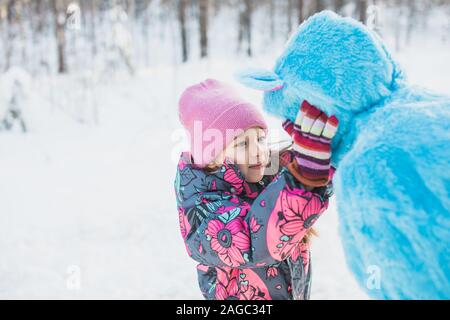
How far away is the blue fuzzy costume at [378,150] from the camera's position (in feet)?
2.13

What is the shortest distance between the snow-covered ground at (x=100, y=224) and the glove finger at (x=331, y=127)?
1060 millimetres

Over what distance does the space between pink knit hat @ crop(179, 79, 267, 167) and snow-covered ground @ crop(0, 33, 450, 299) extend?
628mm

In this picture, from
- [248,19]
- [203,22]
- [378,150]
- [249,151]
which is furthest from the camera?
[248,19]

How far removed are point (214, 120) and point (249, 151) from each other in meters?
0.13

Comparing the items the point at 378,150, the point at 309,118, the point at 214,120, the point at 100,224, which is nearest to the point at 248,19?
the point at 100,224

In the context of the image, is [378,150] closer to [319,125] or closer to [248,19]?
[319,125]

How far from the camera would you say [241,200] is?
1209 millimetres

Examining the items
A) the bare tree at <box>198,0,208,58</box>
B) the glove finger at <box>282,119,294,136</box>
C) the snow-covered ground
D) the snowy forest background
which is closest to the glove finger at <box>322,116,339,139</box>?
the glove finger at <box>282,119,294,136</box>

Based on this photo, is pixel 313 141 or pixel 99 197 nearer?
pixel 313 141

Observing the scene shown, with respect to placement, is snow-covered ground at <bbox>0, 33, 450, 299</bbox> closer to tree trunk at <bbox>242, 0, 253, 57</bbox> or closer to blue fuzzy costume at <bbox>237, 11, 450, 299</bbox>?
blue fuzzy costume at <bbox>237, 11, 450, 299</bbox>

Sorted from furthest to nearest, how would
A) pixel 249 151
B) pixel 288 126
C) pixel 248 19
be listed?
pixel 248 19, pixel 249 151, pixel 288 126

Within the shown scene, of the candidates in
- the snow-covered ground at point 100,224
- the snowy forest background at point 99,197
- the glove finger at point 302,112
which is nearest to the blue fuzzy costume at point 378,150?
the glove finger at point 302,112

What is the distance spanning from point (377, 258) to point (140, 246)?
7.51 ft

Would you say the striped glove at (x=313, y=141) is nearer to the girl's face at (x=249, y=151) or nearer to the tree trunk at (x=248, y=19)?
the girl's face at (x=249, y=151)
